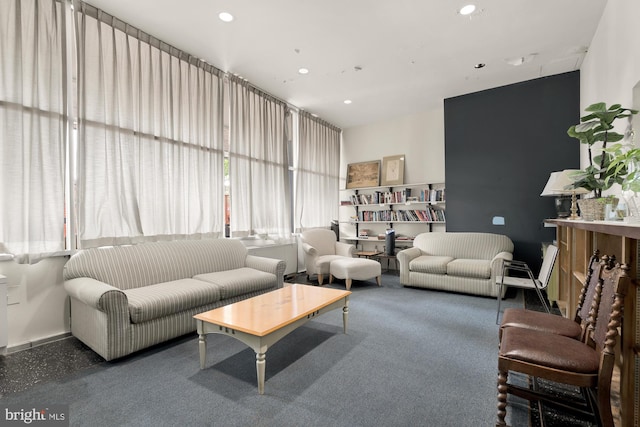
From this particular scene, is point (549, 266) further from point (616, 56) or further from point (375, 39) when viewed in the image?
point (375, 39)

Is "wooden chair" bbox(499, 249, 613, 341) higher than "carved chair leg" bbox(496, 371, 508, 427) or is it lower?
higher

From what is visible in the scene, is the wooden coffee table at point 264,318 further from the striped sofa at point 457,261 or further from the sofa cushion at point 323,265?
the striped sofa at point 457,261

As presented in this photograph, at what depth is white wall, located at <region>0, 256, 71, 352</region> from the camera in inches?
94.8

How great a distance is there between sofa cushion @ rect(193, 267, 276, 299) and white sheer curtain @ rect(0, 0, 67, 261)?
1407 millimetres

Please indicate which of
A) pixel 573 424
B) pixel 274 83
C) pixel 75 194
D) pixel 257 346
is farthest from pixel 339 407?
pixel 274 83

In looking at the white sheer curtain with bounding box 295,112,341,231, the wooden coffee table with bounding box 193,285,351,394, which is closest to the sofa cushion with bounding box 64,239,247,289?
the wooden coffee table with bounding box 193,285,351,394

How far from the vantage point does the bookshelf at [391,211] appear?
547cm

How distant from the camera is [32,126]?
97.0 inches

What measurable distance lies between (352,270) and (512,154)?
10.2 feet

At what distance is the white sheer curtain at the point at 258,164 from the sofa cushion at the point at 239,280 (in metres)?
0.86

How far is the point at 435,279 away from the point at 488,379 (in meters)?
2.40

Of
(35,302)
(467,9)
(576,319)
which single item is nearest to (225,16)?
(467,9)

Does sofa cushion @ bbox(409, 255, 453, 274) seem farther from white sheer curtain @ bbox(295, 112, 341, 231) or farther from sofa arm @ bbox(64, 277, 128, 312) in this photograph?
sofa arm @ bbox(64, 277, 128, 312)

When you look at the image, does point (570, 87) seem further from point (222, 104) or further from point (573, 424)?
point (222, 104)
